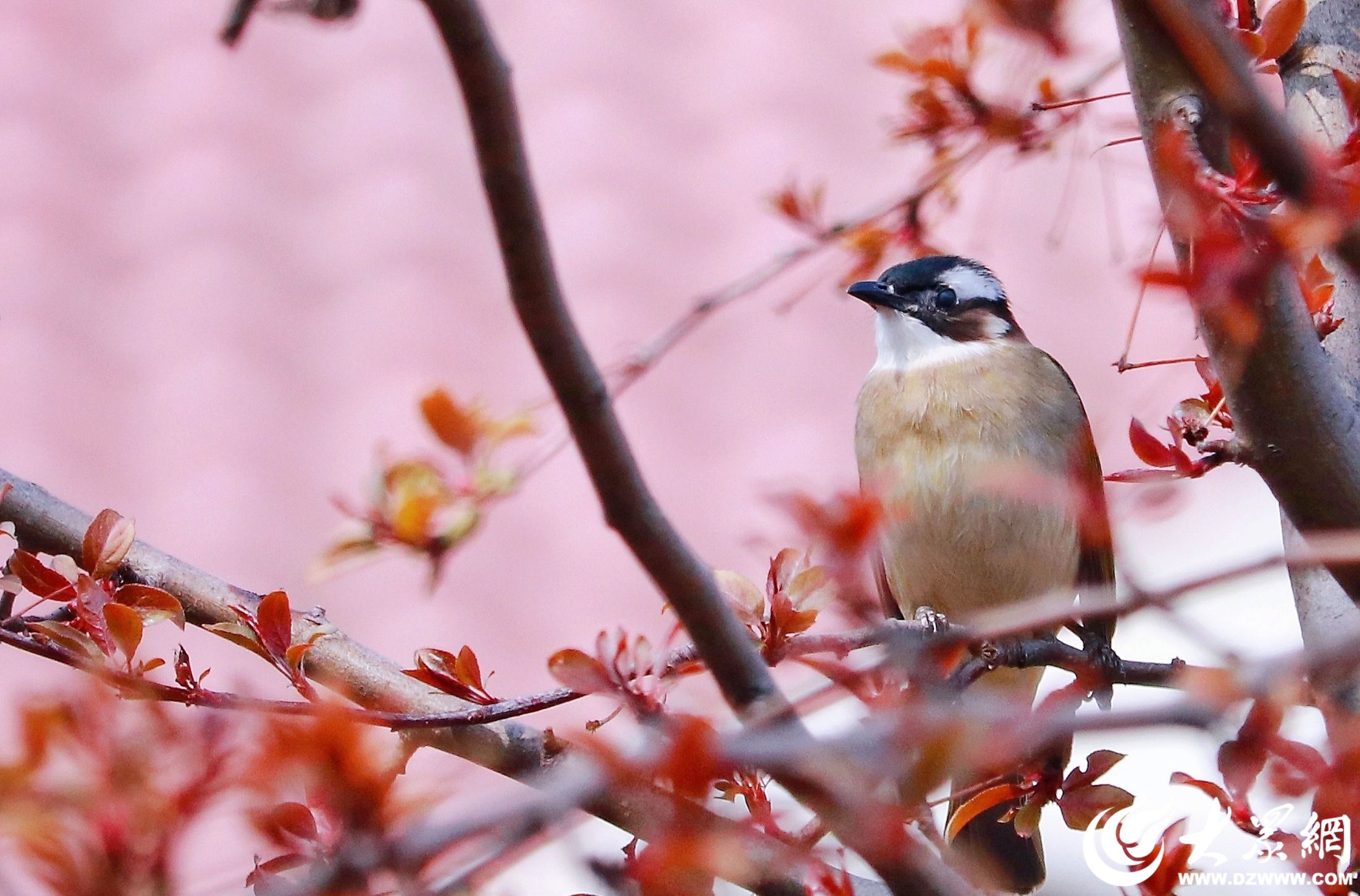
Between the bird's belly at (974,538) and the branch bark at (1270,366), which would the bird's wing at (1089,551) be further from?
the branch bark at (1270,366)

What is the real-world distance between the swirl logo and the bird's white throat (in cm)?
129

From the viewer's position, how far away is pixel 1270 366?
128 centimetres

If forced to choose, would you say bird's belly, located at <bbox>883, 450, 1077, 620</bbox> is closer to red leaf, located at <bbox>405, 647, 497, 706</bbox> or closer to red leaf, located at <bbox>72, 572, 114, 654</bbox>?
red leaf, located at <bbox>405, 647, 497, 706</bbox>

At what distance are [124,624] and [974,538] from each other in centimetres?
156

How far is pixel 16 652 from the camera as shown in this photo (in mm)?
3221

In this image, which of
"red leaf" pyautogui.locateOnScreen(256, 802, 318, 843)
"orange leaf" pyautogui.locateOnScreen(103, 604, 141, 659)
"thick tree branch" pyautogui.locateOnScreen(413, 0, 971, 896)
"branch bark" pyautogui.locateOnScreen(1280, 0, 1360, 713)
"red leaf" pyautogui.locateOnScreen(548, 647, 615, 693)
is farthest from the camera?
"branch bark" pyautogui.locateOnScreen(1280, 0, 1360, 713)

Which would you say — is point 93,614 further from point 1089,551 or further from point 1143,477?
point 1089,551

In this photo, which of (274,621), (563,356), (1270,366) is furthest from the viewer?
(274,621)

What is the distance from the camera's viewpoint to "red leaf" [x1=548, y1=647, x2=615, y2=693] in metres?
1.14

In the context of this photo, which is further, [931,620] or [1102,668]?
[931,620]

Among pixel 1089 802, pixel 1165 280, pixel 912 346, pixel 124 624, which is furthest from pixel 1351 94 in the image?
pixel 912 346

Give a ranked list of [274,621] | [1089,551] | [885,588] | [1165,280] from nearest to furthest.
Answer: [1165,280]
[274,621]
[1089,551]
[885,588]

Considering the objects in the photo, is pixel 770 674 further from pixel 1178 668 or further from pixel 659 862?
A: pixel 1178 668

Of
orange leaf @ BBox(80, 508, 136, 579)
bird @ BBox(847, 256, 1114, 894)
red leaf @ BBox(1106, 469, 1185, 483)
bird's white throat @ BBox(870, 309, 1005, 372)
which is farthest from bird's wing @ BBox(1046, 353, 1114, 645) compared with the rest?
orange leaf @ BBox(80, 508, 136, 579)
